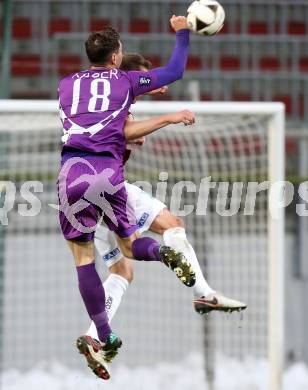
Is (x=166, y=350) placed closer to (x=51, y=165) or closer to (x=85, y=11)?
(x=51, y=165)

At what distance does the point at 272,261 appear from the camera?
7.67 meters

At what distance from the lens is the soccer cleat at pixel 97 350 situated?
5730mm

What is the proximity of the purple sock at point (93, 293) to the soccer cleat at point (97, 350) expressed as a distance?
0.27 feet

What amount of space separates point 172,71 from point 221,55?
4.86 meters

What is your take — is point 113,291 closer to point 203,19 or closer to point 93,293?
point 93,293

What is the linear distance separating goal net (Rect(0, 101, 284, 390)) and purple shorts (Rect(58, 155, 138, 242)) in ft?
7.59

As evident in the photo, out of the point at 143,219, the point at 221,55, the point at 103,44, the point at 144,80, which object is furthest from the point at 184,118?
the point at 221,55

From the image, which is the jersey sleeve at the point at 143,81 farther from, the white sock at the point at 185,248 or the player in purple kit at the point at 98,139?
the white sock at the point at 185,248

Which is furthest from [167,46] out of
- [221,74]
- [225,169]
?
[225,169]

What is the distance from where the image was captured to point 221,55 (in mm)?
10227

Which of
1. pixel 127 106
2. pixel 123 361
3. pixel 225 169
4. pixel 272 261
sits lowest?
pixel 123 361

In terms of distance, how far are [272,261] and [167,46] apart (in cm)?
305

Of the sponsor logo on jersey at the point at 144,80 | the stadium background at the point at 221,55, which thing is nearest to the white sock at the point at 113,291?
the sponsor logo on jersey at the point at 144,80

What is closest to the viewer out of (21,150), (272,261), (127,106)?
(127,106)
